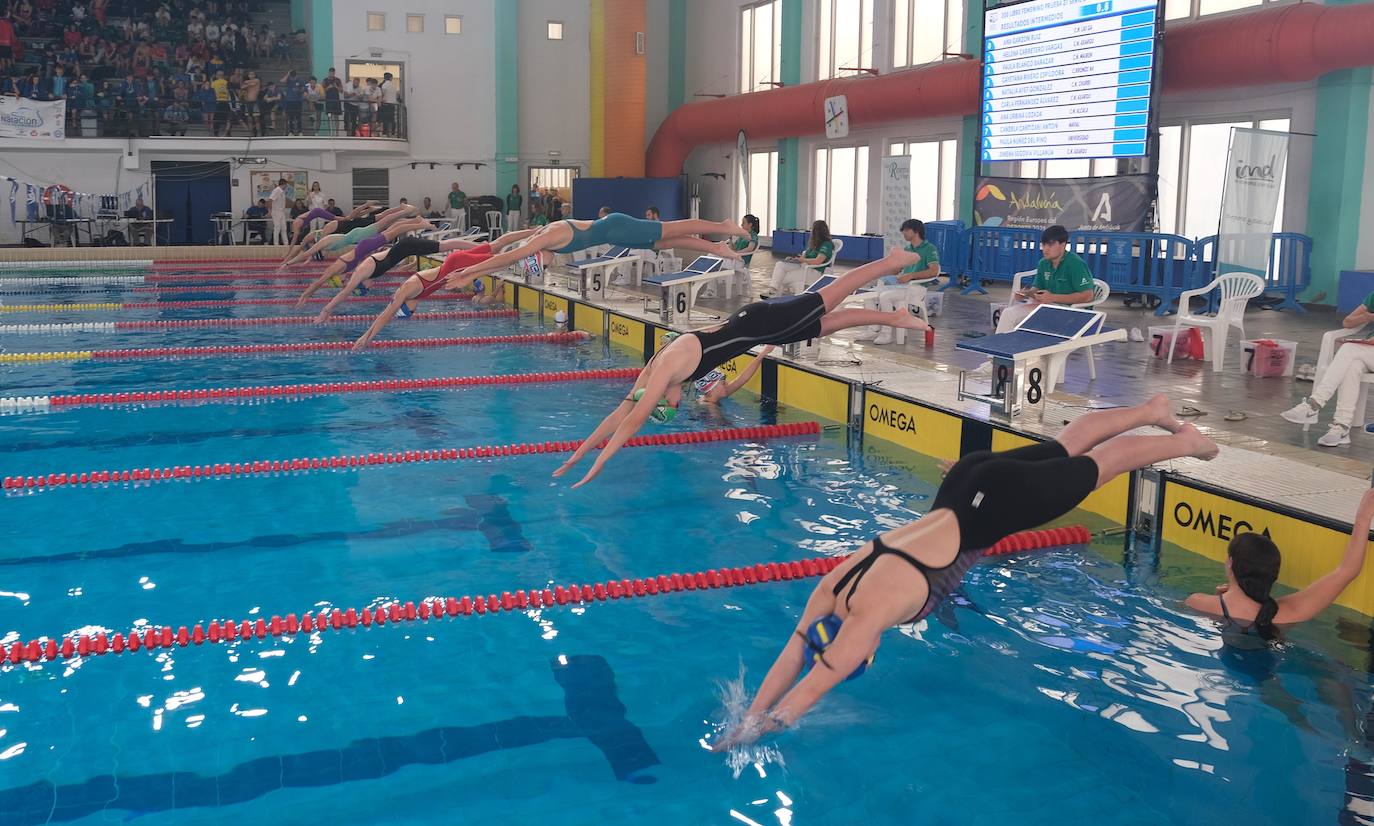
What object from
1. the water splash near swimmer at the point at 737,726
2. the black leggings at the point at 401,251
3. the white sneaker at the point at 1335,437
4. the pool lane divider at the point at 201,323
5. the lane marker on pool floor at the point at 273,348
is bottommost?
the water splash near swimmer at the point at 737,726

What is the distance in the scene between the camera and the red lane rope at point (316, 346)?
9953 millimetres

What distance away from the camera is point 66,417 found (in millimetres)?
7480

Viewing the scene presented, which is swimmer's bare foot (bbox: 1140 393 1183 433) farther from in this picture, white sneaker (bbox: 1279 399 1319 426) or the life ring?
the life ring

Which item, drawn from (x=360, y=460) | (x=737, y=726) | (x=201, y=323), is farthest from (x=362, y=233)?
(x=737, y=726)

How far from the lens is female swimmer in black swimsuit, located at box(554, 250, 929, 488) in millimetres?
4770

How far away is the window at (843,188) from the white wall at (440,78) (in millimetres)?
7644

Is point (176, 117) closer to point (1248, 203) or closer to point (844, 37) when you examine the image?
point (844, 37)

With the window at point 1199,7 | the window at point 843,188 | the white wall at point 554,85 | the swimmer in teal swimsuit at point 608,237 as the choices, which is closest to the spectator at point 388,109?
the white wall at point 554,85

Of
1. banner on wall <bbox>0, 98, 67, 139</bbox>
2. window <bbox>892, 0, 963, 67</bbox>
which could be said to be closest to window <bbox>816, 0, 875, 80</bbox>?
window <bbox>892, 0, 963, 67</bbox>

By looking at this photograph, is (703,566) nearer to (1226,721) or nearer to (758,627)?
(758,627)

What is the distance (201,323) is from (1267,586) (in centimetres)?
1067

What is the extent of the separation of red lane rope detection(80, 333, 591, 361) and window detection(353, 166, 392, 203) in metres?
13.7

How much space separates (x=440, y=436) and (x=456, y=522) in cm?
180

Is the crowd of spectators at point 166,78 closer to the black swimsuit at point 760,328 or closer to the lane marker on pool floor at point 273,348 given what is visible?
the lane marker on pool floor at point 273,348
